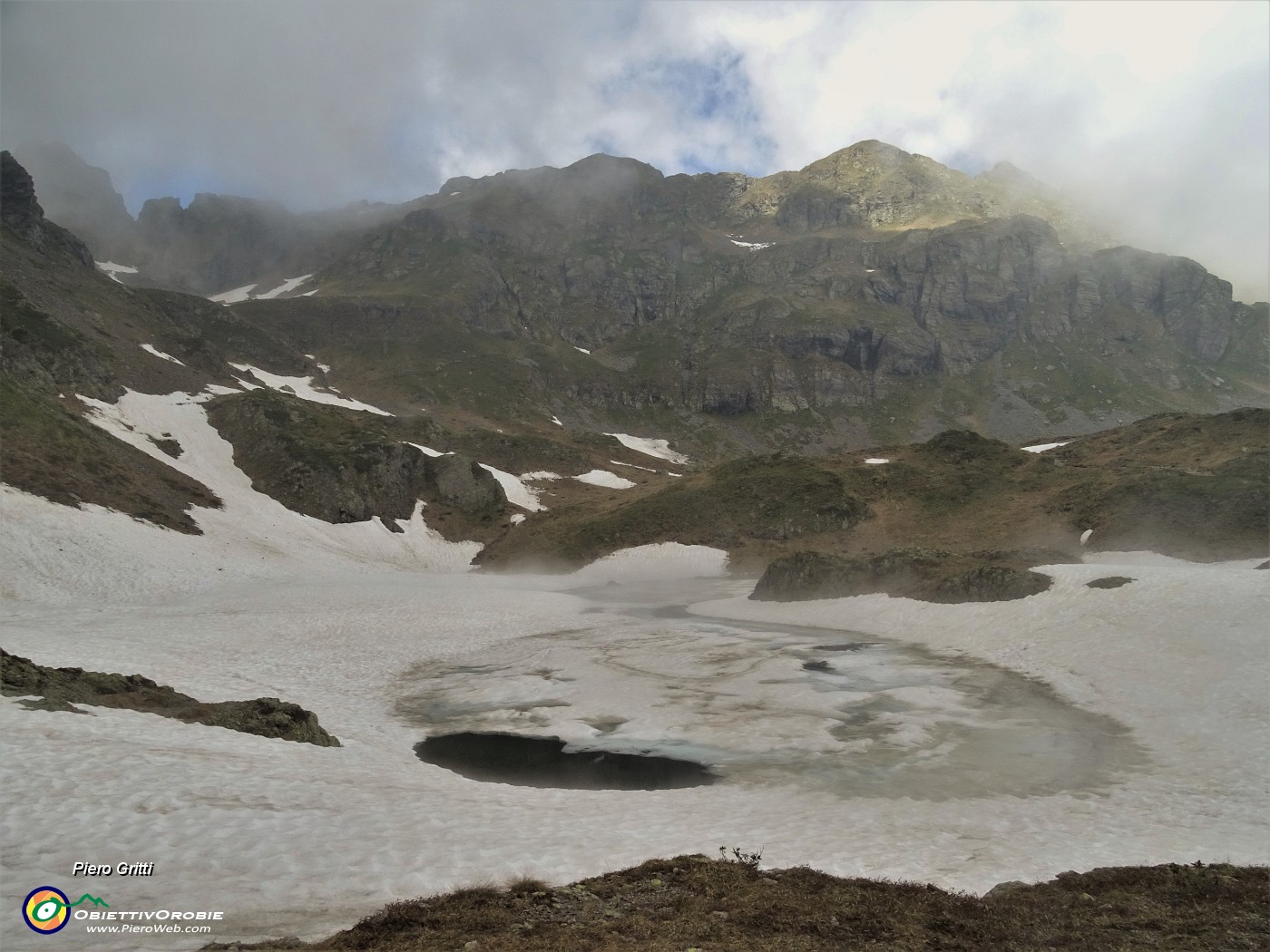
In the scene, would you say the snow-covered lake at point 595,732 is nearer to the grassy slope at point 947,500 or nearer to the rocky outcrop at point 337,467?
the grassy slope at point 947,500

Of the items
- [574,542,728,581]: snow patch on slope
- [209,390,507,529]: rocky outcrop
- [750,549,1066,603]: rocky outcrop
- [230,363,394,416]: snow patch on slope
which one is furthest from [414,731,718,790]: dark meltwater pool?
[230,363,394,416]: snow patch on slope

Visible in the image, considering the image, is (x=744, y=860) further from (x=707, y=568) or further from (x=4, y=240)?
(x=4, y=240)

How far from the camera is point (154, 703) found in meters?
18.0

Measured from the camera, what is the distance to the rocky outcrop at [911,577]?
120ft

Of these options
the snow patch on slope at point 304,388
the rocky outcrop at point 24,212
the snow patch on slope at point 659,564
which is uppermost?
the rocky outcrop at point 24,212

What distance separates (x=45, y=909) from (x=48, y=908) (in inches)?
1.1

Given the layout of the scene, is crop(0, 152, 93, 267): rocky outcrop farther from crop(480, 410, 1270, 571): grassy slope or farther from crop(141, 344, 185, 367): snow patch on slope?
crop(480, 410, 1270, 571): grassy slope

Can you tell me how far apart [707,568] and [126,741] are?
60613mm

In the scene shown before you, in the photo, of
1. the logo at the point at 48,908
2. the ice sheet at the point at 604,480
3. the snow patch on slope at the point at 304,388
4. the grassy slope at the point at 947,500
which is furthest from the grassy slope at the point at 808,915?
the snow patch on slope at the point at 304,388

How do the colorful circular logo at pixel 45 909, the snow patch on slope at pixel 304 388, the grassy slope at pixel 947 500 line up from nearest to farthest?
1. the colorful circular logo at pixel 45 909
2. the grassy slope at pixel 947 500
3. the snow patch on slope at pixel 304 388

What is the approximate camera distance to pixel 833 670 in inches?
1121

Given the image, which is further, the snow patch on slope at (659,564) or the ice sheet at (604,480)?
the ice sheet at (604,480)

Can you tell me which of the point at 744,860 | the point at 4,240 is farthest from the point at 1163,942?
the point at 4,240

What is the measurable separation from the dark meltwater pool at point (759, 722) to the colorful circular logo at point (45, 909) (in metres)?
9.85
